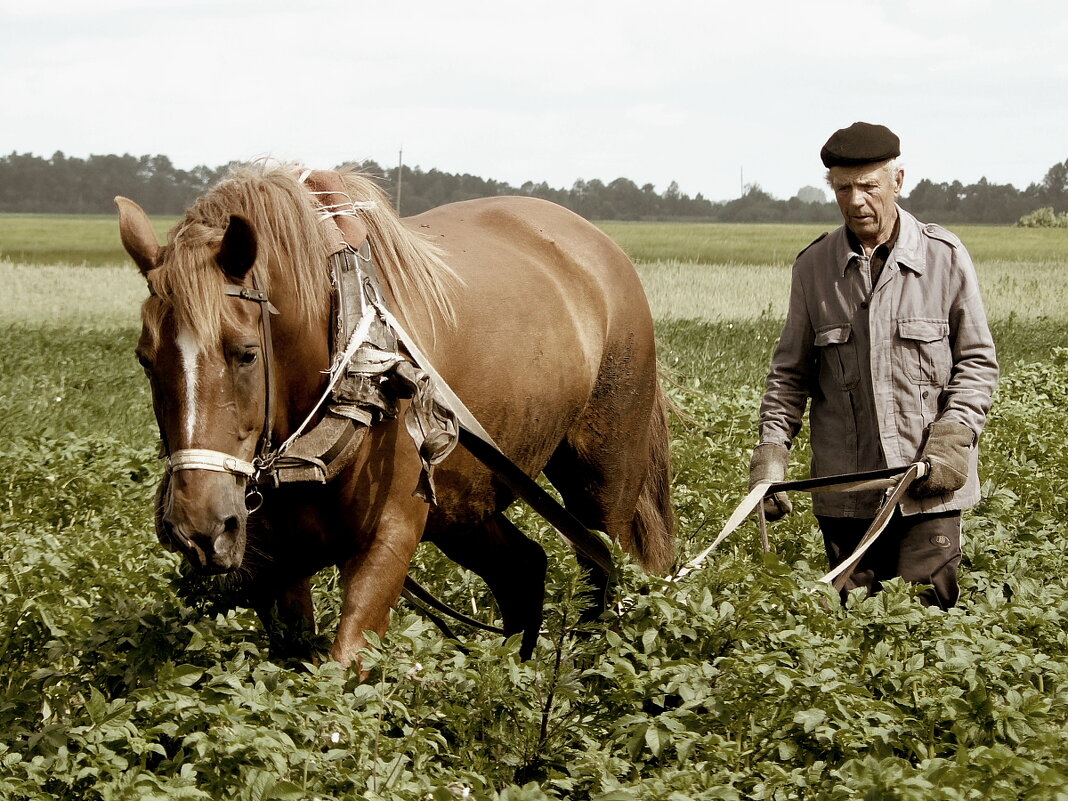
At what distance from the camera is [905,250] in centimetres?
411

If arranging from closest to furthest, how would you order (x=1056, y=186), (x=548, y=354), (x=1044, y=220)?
(x=548, y=354), (x=1044, y=220), (x=1056, y=186)

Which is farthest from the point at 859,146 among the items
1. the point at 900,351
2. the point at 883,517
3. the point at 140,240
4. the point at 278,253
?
the point at 140,240

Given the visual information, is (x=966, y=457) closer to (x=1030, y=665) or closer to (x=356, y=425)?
(x=1030, y=665)

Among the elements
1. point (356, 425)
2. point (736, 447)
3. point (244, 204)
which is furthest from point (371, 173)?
point (736, 447)

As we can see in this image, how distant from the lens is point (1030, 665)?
303 centimetres

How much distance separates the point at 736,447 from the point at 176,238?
4.92 metres

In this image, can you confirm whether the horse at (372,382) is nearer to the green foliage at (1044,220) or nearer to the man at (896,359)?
the man at (896,359)

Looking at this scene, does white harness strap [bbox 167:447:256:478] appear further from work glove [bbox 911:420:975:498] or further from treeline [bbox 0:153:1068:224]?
treeline [bbox 0:153:1068:224]

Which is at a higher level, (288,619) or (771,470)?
(771,470)

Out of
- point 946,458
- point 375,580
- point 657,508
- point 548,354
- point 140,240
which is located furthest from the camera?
point 657,508

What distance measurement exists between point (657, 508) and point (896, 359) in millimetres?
1840

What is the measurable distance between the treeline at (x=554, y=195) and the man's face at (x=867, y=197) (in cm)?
4060

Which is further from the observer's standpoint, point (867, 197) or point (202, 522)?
point (867, 197)

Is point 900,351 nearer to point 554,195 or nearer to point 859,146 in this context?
point 859,146
